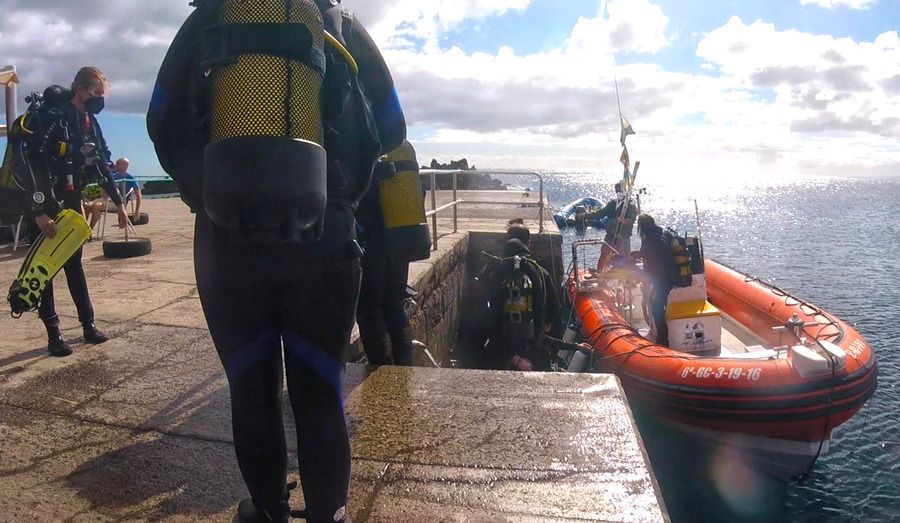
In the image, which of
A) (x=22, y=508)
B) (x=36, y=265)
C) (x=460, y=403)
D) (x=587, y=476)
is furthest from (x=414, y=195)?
(x=36, y=265)

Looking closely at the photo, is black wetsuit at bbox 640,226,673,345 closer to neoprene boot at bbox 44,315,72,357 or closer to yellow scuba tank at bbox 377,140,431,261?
yellow scuba tank at bbox 377,140,431,261

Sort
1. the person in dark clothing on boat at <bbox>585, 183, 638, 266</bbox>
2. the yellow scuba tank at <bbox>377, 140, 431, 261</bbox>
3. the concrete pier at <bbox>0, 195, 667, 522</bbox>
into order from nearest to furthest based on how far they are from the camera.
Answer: the concrete pier at <bbox>0, 195, 667, 522</bbox>, the yellow scuba tank at <bbox>377, 140, 431, 261</bbox>, the person in dark clothing on boat at <bbox>585, 183, 638, 266</bbox>

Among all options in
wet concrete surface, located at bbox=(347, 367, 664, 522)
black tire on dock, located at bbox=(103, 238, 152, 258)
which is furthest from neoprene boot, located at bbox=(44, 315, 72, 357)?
black tire on dock, located at bbox=(103, 238, 152, 258)

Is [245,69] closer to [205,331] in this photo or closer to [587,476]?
[587,476]

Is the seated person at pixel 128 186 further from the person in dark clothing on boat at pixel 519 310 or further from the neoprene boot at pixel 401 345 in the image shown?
the neoprene boot at pixel 401 345

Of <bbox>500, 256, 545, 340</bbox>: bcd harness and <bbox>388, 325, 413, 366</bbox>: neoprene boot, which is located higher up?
<bbox>388, 325, 413, 366</bbox>: neoprene boot

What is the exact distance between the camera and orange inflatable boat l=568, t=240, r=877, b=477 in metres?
5.87

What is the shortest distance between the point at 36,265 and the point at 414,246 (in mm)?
2169

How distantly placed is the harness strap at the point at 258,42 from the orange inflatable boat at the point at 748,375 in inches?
220

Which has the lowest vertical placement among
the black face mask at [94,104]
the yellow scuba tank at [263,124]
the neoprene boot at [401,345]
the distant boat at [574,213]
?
the distant boat at [574,213]

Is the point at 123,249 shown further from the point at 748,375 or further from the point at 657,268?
the point at 748,375

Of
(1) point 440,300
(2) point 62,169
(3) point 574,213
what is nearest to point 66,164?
(2) point 62,169

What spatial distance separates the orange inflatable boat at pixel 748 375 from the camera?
5.87 meters

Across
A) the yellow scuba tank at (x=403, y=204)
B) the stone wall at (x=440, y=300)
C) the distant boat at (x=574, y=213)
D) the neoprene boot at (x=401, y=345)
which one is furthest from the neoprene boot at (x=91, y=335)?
the distant boat at (x=574, y=213)
